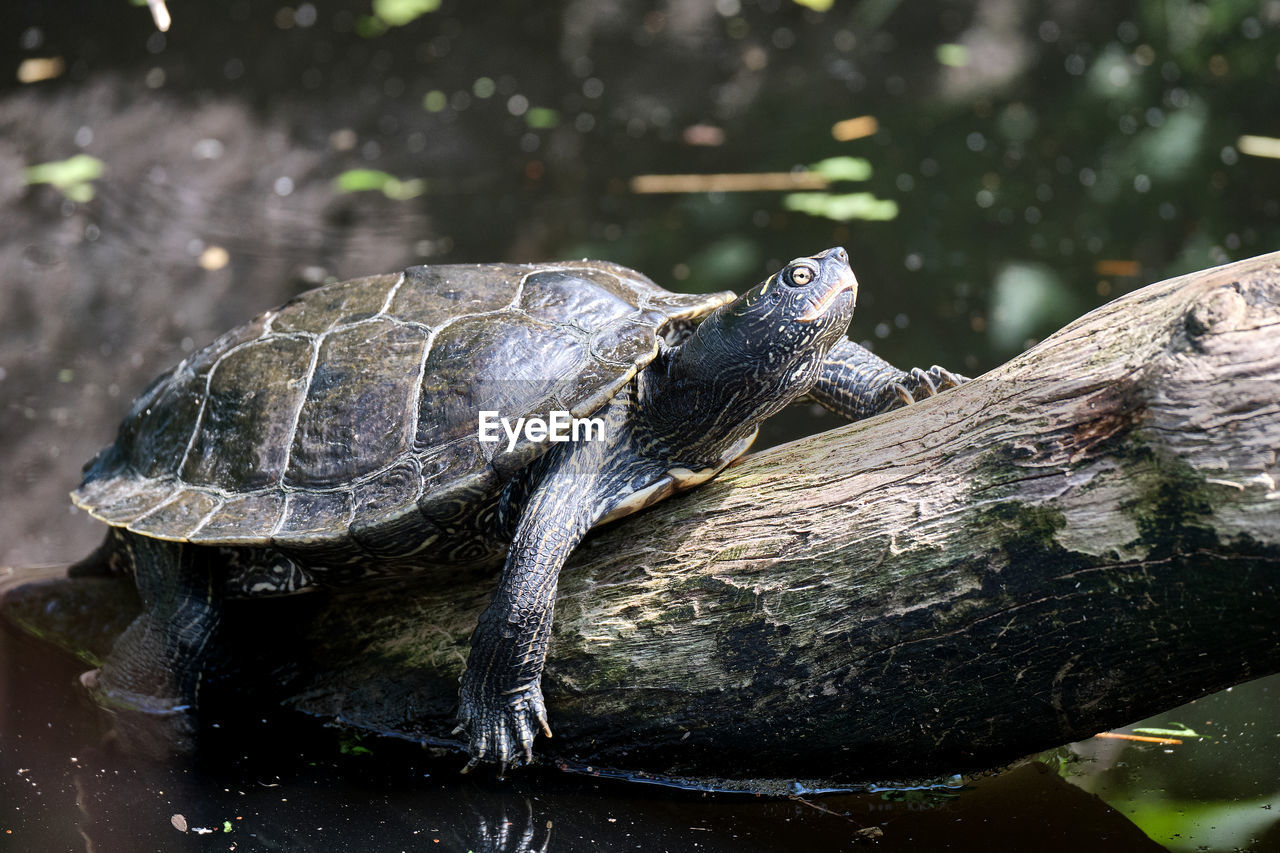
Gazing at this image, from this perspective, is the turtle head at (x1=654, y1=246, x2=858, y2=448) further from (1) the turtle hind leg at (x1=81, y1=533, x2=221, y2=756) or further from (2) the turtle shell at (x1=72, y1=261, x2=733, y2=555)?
(1) the turtle hind leg at (x1=81, y1=533, x2=221, y2=756)

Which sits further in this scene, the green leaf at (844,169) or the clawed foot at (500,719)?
the green leaf at (844,169)

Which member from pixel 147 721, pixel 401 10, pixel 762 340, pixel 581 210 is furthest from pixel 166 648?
pixel 401 10

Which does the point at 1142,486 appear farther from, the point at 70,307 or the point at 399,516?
the point at 70,307

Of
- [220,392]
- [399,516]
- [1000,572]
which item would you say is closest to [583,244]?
[220,392]

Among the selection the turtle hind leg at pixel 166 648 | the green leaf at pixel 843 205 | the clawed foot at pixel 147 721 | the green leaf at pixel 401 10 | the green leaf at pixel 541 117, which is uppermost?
the green leaf at pixel 401 10

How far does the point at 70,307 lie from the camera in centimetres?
487

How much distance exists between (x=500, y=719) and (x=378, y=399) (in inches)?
35.5

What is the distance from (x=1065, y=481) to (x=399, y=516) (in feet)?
5.06

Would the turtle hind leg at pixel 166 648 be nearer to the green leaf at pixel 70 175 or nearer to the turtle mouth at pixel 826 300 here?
the turtle mouth at pixel 826 300

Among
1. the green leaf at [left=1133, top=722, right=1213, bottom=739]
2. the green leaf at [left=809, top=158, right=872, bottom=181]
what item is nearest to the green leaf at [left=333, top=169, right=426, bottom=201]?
the green leaf at [left=809, top=158, right=872, bottom=181]

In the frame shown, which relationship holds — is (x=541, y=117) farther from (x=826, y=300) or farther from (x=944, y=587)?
(x=944, y=587)

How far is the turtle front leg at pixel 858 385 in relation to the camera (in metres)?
2.82

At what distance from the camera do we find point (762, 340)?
2.49 m

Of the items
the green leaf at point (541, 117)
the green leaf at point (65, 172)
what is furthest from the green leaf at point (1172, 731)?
the green leaf at point (65, 172)
